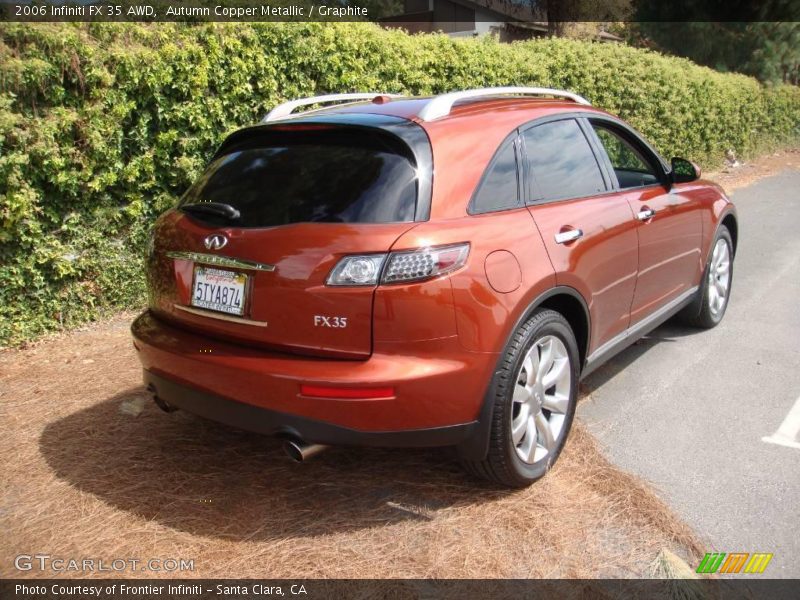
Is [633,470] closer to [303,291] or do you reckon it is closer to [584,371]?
[584,371]

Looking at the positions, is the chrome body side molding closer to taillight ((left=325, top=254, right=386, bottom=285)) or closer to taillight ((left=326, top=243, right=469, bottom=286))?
taillight ((left=326, top=243, right=469, bottom=286))

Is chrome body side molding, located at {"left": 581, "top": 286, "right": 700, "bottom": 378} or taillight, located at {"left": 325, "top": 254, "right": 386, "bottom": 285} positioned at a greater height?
taillight, located at {"left": 325, "top": 254, "right": 386, "bottom": 285}

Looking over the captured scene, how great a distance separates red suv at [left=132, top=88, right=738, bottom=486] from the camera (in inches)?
108

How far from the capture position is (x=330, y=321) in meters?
2.76

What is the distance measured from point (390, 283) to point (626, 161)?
2.84 metres

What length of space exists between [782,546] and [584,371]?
123 centimetres

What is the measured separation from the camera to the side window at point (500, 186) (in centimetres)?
314

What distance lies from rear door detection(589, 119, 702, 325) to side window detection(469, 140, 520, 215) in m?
1.07

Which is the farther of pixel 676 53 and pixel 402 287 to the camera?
pixel 676 53

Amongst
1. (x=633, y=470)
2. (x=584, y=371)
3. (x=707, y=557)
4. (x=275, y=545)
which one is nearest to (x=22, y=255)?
(x=275, y=545)

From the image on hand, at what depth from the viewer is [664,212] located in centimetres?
454

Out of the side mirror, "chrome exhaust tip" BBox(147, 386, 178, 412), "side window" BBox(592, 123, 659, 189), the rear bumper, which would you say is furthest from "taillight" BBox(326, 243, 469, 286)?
the side mirror

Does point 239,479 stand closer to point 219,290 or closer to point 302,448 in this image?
point 302,448

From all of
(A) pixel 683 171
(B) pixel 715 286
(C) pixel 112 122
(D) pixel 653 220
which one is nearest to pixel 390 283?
(D) pixel 653 220
